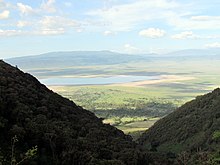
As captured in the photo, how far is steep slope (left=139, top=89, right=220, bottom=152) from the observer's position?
61.1m

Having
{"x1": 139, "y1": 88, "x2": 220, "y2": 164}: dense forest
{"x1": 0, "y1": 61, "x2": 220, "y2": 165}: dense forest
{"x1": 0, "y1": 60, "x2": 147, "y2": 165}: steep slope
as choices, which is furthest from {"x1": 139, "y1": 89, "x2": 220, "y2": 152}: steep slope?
{"x1": 0, "y1": 60, "x2": 147, "y2": 165}: steep slope

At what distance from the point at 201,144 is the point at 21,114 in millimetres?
33056

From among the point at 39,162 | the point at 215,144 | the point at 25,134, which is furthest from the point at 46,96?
the point at 215,144

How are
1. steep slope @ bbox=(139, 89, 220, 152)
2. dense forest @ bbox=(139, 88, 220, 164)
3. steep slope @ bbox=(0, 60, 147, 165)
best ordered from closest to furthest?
steep slope @ bbox=(0, 60, 147, 165) → dense forest @ bbox=(139, 88, 220, 164) → steep slope @ bbox=(139, 89, 220, 152)

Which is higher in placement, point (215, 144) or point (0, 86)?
point (0, 86)

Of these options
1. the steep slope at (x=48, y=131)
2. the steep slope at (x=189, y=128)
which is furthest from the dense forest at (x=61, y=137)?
the steep slope at (x=189, y=128)

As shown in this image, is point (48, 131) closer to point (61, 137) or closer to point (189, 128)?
point (61, 137)

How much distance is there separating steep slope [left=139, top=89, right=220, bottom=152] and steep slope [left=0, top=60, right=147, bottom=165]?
19232mm

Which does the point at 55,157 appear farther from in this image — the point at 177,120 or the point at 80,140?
the point at 177,120

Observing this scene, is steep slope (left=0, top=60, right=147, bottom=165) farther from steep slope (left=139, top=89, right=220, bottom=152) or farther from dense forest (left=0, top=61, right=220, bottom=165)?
steep slope (left=139, top=89, right=220, bottom=152)

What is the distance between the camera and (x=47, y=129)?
119 ft

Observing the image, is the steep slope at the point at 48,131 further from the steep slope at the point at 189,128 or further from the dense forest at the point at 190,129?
the steep slope at the point at 189,128

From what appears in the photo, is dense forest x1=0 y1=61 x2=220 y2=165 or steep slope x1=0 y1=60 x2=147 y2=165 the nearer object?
dense forest x1=0 y1=61 x2=220 y2=165

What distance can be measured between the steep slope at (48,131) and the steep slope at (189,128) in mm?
19232
